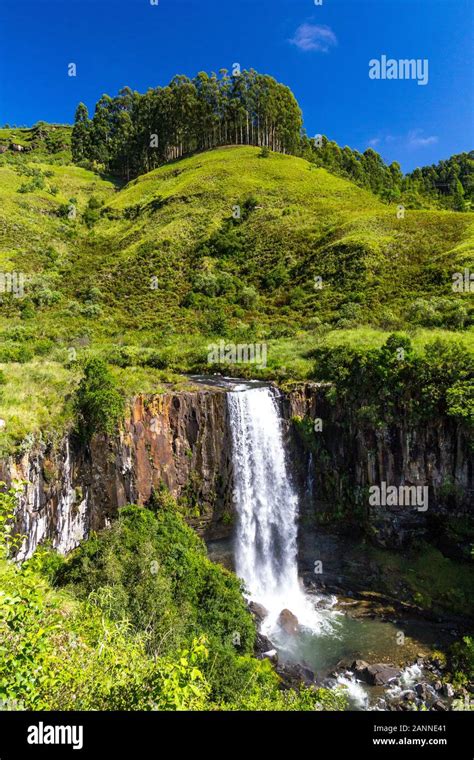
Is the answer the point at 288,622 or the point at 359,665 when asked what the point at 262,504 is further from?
the point at 359,665

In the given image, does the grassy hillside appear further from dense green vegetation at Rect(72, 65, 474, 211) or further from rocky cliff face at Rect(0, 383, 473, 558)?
dense green vegetation at Rect(72, 65, 474, 211)

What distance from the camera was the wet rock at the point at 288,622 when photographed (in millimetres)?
18547

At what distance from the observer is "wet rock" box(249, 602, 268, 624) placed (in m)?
19.0

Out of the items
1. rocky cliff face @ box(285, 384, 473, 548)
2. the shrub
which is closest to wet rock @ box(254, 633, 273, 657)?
rocky cliff face @ box(285, 384, 473, 548)

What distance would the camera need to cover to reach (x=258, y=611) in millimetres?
19438

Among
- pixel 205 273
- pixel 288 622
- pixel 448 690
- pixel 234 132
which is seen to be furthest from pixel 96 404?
pixel 234 132

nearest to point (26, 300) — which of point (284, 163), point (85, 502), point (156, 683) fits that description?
point (85, 502)

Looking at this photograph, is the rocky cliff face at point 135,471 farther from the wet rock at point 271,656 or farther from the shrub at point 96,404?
the wet rock at point 271,656

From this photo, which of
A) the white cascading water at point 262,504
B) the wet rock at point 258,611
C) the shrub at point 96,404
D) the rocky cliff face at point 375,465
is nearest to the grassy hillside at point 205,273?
the shrub at point 96,404

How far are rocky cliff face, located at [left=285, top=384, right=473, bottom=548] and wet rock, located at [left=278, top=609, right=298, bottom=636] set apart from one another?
528cm

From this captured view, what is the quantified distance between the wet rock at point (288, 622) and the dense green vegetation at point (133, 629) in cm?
342

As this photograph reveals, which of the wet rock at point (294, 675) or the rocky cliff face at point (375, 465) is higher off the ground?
the rocky cliff face at point (375, 465)

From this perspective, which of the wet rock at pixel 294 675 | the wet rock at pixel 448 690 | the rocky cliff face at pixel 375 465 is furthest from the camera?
the rocky cliff face at pixel 375 465

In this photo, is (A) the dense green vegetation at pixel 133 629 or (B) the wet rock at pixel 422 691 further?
(B) the wet rock at pixel 422 691
